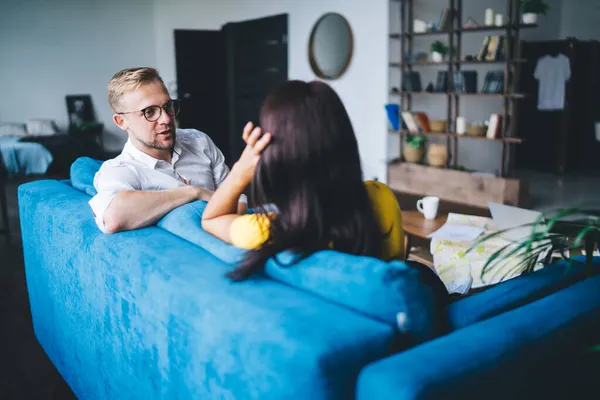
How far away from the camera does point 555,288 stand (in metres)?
1.25

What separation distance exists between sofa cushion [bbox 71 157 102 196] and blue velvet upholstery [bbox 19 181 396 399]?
0.15 feet

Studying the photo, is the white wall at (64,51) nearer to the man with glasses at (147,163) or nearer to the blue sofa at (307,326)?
the man with glasses at (147,163)

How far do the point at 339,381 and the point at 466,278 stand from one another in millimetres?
1279

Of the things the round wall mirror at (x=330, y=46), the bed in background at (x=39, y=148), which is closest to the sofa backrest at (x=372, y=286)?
the round wall mirror at (x=330, y=46)

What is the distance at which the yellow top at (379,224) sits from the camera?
1.16m

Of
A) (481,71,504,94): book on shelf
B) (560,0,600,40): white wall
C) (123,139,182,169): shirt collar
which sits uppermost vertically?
(560,0,600,40): white wall

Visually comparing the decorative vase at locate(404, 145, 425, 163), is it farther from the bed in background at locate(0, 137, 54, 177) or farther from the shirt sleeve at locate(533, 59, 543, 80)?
the bed in background at locate(0, 137, 54, 177)

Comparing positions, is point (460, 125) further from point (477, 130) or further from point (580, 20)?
point (580, 20)

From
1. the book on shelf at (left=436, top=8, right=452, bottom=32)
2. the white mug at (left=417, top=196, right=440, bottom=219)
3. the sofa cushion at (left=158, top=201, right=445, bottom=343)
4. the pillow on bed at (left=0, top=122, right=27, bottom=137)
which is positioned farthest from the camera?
the pillow on bed at (left=0, top=122, right=27, bottom=137)

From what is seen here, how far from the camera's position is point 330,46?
604 centimetres

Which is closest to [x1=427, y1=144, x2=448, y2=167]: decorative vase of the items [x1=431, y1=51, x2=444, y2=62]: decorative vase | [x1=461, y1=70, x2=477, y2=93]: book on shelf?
[x1=461, y1=70, x2=477, y2=93]: book on shelf

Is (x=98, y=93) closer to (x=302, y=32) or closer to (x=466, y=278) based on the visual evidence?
(x=302, y=32)

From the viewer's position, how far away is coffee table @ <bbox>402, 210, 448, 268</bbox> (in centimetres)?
261

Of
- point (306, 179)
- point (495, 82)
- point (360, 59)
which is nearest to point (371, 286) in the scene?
point (306, 179)
